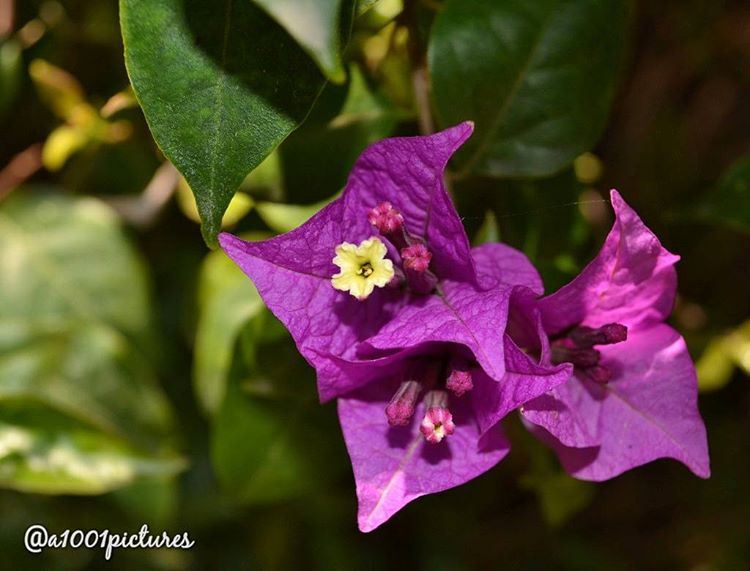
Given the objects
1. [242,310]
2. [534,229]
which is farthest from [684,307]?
[242,310]

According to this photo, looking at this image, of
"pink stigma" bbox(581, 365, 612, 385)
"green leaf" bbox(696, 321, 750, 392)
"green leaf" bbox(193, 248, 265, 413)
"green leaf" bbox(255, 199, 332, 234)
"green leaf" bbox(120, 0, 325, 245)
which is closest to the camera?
"green leaf" bbox(120, 0, 325, 245)

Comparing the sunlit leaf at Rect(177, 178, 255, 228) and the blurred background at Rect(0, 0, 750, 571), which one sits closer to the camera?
the blurred background at Rect(0, 0, 750, 571)

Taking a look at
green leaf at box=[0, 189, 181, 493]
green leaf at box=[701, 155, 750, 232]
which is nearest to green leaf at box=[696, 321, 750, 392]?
green leaf at box=[701, 155, 750, 232]

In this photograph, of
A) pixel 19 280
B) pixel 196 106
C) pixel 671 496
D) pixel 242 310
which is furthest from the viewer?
pixel 671 496

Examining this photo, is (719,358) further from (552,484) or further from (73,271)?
(73,271)

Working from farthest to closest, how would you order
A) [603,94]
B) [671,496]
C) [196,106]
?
[671,496]
[603,94]
[196,106]

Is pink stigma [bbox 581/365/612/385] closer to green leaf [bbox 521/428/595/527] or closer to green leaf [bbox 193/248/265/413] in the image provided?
green leaf [bbox 521/428/595/527]

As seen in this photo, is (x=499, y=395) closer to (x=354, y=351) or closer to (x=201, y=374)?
(x=354, y=351)

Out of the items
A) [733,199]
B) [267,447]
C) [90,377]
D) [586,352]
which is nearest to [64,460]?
[90,377]

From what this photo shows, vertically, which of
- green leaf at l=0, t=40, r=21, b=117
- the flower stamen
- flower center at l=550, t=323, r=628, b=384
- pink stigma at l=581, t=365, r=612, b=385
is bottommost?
pink stigma at l=581, t=365, r=612, b=385
